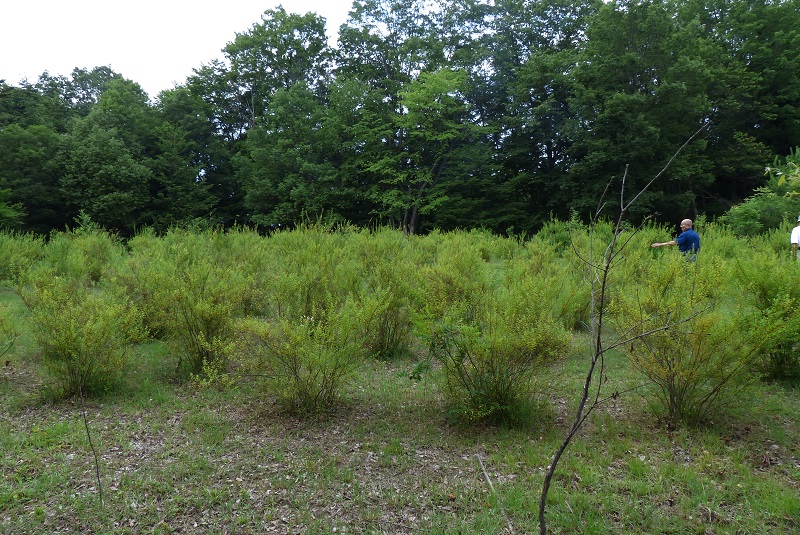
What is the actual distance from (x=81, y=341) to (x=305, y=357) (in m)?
2.24

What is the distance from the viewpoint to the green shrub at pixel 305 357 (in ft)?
13.1

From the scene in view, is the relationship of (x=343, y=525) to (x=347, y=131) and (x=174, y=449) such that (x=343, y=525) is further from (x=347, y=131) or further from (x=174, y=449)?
(x=347, y=131)

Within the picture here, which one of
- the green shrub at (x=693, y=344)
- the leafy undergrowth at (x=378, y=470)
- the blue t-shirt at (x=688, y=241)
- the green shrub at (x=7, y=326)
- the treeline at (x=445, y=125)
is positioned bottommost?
the leafy undergrowth at (x=378, y=470)

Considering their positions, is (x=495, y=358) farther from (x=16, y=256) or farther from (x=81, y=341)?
(x=16, y=256)

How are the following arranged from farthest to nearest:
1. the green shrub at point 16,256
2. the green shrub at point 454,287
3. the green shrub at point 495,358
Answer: the green shrub at point 16,256
the green shrub at point 454,287
the green shrub at point 495,358

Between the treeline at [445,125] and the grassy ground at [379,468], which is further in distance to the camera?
the treeline at [445,125]

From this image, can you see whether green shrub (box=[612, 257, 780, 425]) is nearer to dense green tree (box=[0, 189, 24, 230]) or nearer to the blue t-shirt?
the blue t-shirt

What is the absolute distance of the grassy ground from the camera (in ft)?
9.50

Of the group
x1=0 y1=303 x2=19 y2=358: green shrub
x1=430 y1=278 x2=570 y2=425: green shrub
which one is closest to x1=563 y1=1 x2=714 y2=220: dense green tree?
x1=430 y1=278 x2=570 y2=425: green shrub

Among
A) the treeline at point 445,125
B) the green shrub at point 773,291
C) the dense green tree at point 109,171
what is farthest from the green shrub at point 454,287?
the dense green tree at point 109,171

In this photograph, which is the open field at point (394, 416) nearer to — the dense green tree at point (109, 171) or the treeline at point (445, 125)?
the treeline at point (445, 125)

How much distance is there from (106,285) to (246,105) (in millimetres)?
28435

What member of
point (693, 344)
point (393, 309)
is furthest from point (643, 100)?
point (693, 344)

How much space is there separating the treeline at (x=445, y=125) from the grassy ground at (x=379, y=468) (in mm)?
16275
